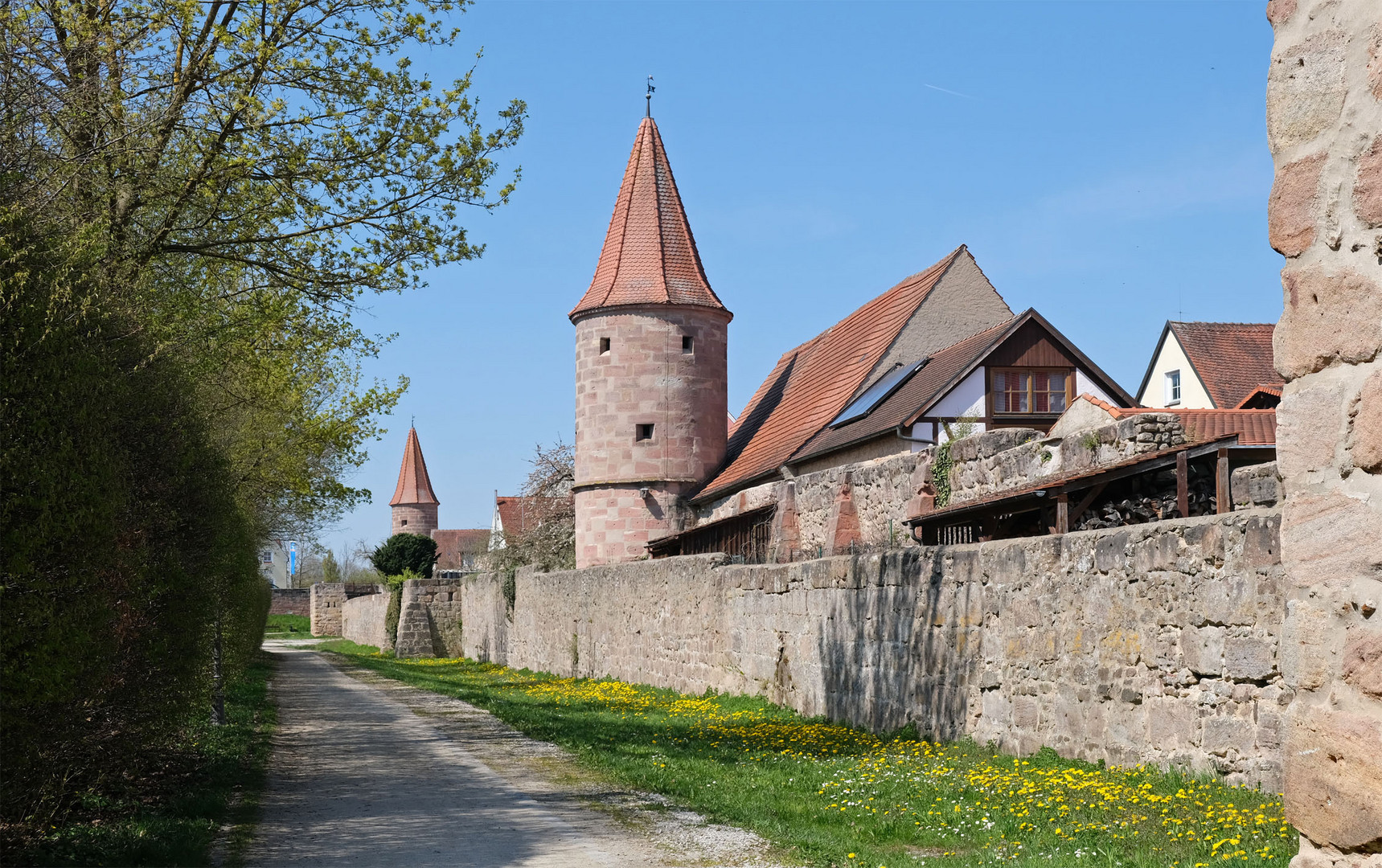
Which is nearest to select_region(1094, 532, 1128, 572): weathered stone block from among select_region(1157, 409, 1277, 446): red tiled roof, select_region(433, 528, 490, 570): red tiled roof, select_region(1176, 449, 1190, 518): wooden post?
select_region(1176, 449, 1190, 518): wooden post

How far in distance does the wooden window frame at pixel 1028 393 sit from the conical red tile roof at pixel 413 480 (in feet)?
226

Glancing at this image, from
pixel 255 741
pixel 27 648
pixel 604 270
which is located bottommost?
pixel 255 741

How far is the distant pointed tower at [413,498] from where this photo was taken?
8838 centimetres

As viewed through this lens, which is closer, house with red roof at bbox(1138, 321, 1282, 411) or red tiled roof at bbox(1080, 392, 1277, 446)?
red tiled roof at bbox(1080, 392, 1277, 446)

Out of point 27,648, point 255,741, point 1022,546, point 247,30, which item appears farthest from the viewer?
point 255,741

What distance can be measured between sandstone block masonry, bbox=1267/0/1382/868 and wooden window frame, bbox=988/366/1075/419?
21560mm

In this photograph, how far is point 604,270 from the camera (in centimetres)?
3020

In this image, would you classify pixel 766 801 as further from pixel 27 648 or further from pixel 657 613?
pixel 657 613

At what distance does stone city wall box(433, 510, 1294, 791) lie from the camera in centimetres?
756

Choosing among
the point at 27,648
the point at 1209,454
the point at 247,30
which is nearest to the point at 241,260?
Result: the point at 247,30

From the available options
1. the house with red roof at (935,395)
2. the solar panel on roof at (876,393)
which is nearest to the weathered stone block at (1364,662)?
the house with red roof at (935,395)

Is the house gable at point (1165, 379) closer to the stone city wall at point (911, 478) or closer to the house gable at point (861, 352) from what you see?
the house gable at point (861, 352)

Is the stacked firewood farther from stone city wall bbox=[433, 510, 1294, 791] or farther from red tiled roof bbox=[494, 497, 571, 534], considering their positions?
red tiled roof bbox=[494, 497, 571, 534]

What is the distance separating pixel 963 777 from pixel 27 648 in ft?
19.5
